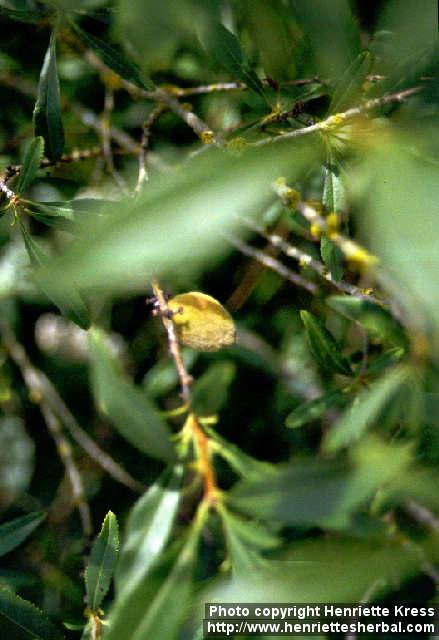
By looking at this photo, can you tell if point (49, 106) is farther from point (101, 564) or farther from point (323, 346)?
point (101, 564)

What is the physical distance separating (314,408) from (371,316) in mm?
153

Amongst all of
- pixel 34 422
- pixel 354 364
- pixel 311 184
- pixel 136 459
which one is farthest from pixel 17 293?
pixel 354 364

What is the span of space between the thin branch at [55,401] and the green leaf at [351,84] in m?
0.89

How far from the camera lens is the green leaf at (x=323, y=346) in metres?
0.90

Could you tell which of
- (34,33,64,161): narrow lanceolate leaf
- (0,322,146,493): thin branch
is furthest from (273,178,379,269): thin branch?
(0,322,146,493): thin branch

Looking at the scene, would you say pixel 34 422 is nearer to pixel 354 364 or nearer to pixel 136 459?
pixel 136 459

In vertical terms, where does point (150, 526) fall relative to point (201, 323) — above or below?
below

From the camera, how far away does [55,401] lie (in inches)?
59.9

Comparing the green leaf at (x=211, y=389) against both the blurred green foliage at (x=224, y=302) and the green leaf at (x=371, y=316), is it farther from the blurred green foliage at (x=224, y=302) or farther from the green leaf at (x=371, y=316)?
the green leaf at (x=371, y=316)

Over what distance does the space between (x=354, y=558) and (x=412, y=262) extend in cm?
27

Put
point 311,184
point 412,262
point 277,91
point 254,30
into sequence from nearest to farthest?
point 412,262
point 254,30
point 277,91
point 311,184

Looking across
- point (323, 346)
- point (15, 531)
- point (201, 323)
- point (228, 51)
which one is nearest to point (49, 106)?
point (228, 51)

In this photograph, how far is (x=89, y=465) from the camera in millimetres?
1688

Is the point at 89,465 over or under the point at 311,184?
under
